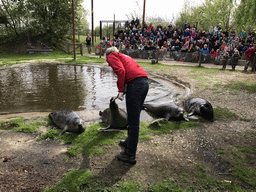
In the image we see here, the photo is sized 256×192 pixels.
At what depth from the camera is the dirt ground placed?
114 inches

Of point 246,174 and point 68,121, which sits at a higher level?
point 68,121

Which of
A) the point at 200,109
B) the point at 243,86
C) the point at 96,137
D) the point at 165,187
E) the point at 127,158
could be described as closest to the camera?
the point at 165,187

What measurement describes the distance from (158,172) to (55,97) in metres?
5.20

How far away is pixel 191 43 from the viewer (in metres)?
17.0

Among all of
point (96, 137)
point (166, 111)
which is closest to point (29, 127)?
point (96, 137)

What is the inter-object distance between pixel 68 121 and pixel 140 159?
1.96 metres

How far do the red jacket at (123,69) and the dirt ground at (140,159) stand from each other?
1284 millimetres

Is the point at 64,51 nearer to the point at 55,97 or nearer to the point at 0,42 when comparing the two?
the point at 0,42

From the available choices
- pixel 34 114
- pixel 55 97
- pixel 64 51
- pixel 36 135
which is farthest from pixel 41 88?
pixel 64 51

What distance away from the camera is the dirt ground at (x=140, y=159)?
2898 millimetres

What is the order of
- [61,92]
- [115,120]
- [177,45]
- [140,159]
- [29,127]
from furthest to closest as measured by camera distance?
[177,45] → [61,92] → [115,120] → [29,127] → [140,159]

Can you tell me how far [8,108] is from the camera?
5.96m

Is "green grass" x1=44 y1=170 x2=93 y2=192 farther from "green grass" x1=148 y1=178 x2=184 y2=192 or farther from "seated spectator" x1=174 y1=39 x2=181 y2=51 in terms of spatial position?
"seated spectator" x1=174 y1=39 x2=181 y2=51

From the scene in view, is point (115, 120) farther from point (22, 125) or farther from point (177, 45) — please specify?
point (177, 45)
